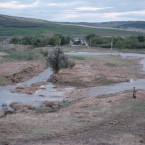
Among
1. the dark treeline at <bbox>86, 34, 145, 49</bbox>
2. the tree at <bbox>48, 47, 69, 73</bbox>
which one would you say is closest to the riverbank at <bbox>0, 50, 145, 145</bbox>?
the tree at <bbox>48, 47, 69, 73</bbox>

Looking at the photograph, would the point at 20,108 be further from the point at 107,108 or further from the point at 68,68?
the point at 68,68

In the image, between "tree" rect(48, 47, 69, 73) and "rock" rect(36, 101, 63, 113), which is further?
"tree" rect(48, 47, 69, 73)

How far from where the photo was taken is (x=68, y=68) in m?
65.0

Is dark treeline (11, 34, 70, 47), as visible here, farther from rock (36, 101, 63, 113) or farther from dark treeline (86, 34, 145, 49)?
rock (36, 101, 63, 113)

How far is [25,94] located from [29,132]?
63.3ft

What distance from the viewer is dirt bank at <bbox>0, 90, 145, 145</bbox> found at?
1014 inches

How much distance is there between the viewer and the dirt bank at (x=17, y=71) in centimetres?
5650

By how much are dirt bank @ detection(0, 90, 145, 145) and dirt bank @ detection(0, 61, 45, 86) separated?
21311 mm

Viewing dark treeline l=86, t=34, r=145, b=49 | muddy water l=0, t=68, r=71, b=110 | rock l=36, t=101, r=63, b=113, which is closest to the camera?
rock l=36, t=101, r=63, b=113

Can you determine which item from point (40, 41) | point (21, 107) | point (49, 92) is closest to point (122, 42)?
point (40, 41)

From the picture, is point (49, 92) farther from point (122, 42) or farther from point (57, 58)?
point (122, 42)

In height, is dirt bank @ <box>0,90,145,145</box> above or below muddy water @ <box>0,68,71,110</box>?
above

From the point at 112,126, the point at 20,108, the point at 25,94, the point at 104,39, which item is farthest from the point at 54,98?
the point at 104,39

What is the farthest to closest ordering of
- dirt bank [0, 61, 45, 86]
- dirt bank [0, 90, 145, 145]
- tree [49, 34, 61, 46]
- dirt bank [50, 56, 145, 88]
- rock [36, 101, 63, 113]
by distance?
1. tree [49, 34, 61, 46]
2. dirt bank [0, 61, 45, 86]
3. dirt bank [50, 56, 145, 88]
4. rock [36, 101, 63, 113]
5. dirt bank [0, 90, 145, 145]
